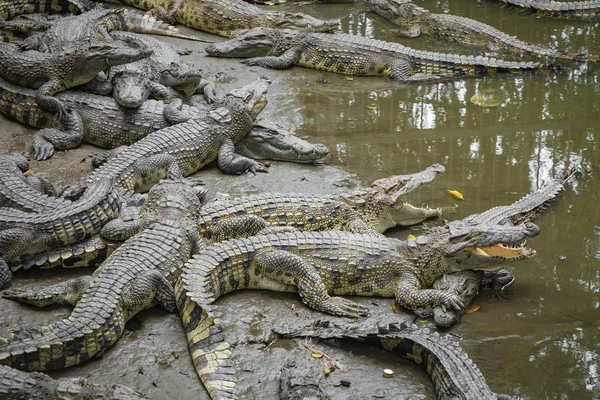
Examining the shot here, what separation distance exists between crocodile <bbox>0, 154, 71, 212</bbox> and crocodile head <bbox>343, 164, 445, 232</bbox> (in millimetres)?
2339

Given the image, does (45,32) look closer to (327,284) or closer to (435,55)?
(435,55)

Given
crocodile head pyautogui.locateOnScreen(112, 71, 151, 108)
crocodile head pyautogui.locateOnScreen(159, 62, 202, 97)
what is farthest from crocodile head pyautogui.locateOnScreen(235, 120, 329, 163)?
crocodile head pyautogui.locateOnScreen(159, 62, 202, 97)

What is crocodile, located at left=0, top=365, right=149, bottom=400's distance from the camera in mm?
3963

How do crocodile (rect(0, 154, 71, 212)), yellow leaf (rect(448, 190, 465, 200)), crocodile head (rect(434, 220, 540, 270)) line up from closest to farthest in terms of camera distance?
crocodile head (rect(434, 220, 540, 270))
crocodile (rect(0, 154, 71, 212))
yellow leaf (rect(448, 190, 465, 200))

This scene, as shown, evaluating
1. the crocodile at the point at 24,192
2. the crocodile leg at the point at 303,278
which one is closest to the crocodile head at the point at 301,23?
the crocodile at the point at 24,192

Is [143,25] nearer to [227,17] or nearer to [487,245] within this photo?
[227,17]

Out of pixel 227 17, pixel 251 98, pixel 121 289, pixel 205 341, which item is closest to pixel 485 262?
pixel 205 341

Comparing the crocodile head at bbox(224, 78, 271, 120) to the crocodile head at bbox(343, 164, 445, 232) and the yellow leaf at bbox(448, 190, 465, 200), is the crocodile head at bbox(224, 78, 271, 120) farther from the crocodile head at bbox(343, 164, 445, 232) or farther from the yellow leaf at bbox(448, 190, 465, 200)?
the yellow leaf at bbox(448, 190, 465, 200)

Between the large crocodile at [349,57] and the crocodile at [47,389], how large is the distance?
252 inches

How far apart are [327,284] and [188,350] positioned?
118 centimetres

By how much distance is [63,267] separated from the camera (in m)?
5.61

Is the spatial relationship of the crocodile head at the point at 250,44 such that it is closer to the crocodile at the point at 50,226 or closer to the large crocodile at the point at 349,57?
the large crocodile at the point at 349,57

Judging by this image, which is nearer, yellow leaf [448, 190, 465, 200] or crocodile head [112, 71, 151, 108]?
yellow leaf [448, 190, 465, 200]

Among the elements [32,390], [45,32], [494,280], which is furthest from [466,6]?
[32,390]
